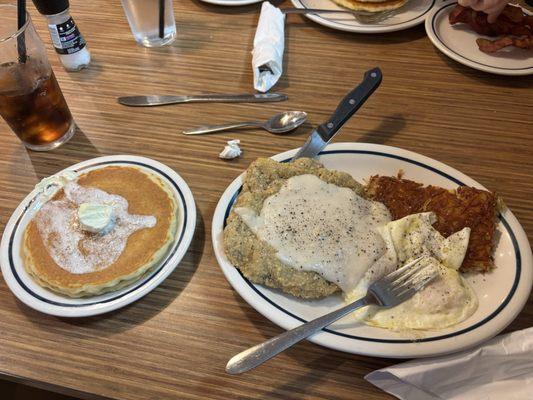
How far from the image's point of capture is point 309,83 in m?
1.88

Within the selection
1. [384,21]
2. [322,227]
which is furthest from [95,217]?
[384,21]

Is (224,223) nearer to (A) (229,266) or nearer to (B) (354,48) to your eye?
(A) (229,266)

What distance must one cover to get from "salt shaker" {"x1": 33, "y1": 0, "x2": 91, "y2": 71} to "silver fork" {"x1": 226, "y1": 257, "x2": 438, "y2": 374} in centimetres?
147

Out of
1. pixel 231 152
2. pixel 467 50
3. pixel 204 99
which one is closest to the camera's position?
pixel 231 152

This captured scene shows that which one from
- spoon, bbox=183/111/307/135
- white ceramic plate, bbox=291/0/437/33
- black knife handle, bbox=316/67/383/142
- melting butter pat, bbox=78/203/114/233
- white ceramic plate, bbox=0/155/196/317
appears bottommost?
white ceramic plate, bbox=0/155/196/317

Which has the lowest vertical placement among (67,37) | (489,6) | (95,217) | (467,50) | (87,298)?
(87,298)

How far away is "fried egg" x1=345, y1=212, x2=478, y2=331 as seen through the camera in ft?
3.65

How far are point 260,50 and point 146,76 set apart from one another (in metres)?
0.50

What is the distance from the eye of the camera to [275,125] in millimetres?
1693

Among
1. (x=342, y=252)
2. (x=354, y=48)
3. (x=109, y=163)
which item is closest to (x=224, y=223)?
(x=342, y=252)

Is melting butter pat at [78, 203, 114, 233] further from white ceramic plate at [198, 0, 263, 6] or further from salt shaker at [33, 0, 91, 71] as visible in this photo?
white ceramic plate at [198, 0, 263, 6]

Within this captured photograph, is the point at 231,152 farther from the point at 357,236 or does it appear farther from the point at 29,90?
the point at 29,90

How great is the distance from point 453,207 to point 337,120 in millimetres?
476

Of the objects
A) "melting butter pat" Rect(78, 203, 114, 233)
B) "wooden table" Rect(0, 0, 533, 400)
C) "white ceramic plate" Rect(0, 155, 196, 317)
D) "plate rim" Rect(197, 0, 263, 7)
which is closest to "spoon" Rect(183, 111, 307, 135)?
"wooden table" Rect(0, 0, 533, 400)
